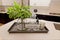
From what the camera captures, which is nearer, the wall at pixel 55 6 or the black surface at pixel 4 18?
the wall at pixel 55 6

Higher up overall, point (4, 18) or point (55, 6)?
point (55, 6)

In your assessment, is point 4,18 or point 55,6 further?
point 4,18

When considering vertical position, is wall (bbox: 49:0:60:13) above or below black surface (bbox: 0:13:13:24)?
above

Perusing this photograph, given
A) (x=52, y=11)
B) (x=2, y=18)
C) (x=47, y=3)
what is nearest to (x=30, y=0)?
(x=47, y=3)

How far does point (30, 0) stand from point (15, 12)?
143 inches

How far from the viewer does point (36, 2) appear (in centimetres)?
530

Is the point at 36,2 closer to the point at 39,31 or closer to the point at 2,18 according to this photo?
the point at 2,18

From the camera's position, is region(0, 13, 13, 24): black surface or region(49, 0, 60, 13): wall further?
region(0, 13, 13, 24): black surface

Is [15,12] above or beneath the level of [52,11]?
above

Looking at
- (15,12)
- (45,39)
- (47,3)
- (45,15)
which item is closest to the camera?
(45,39)

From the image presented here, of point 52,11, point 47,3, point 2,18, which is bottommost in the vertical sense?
point 2,18

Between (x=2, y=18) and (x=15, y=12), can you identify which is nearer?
(x=15, y=12)

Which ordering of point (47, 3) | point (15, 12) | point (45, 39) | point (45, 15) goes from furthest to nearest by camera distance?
1. point (47, 3)
2. point (45, 15)
3. point (15, 12)
4. point (45, 39)

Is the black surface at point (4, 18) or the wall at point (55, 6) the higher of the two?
the wall at point (55, 6)
